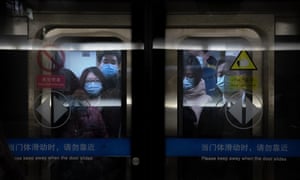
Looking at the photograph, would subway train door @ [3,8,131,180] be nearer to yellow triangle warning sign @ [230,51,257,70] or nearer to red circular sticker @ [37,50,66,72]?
red circular sticker @ [37,50,66,72]

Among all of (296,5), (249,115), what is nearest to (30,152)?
(249,115)

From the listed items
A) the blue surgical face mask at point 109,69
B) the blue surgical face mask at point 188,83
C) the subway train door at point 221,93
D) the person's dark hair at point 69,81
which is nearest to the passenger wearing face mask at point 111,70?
the blue surgical face mask at point 109,69

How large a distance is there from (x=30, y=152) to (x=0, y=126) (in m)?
0.31

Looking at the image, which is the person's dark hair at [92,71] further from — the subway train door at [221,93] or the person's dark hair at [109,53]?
the subway train door at [221,93]

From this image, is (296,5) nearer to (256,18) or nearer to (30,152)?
(256,18)

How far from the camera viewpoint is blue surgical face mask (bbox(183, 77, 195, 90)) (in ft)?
13.0

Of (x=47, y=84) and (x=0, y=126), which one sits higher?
(x=47, y=84)

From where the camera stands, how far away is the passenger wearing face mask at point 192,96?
3.96 metres

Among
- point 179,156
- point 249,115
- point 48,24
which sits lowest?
point 179,156

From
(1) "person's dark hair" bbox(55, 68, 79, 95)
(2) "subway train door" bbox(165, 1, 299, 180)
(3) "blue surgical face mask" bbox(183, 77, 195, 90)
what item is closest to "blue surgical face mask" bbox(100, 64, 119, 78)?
(1) "person's dark hair" bbox(55, 68, 79, 95)

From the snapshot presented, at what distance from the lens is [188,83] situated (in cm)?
397

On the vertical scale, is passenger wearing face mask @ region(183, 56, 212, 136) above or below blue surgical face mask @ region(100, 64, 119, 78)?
below

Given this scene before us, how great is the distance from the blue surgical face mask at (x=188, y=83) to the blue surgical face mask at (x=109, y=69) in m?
0.48

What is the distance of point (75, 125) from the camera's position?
13.1 feet
